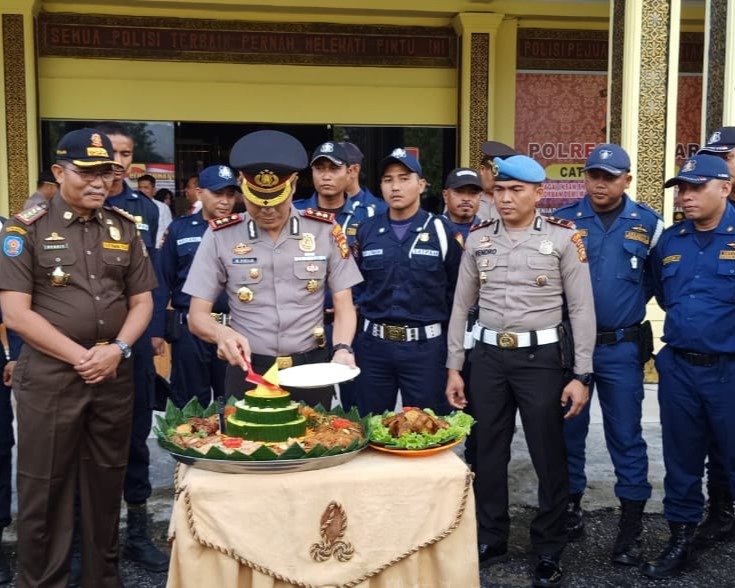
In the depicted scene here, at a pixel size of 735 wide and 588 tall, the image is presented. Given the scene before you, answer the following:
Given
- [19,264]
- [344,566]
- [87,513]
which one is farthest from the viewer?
[87,513]

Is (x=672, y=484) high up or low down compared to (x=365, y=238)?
down

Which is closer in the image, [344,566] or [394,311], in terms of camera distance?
[344,566]

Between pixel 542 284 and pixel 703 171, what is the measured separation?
2.79 ft

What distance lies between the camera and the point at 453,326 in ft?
12.0

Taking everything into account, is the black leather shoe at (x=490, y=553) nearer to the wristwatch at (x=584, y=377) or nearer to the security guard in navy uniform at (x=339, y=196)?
the wristwatch at (x=584, y=377)

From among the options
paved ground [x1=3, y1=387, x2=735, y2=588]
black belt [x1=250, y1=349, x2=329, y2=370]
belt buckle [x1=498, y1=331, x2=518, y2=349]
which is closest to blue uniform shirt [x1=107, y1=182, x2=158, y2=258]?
A: black belt [x1=250, y1=349, x2=329, y2=370]

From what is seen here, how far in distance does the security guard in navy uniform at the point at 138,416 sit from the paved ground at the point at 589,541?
88mm

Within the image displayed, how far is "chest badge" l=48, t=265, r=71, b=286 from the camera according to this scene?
294 centimetres

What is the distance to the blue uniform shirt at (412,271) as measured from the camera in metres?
3.98

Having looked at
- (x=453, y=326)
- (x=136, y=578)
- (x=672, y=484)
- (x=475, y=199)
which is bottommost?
(x=136, y=578)

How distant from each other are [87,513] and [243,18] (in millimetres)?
7431

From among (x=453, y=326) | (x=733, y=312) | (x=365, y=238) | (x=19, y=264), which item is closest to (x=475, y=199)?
(x=365, y=238)

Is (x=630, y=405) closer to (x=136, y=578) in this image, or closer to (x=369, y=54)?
(x=136, y=578)

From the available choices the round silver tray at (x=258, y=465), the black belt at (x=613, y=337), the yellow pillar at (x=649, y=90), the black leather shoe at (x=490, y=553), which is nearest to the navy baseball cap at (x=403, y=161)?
the black belt at (x=613, y=337)
